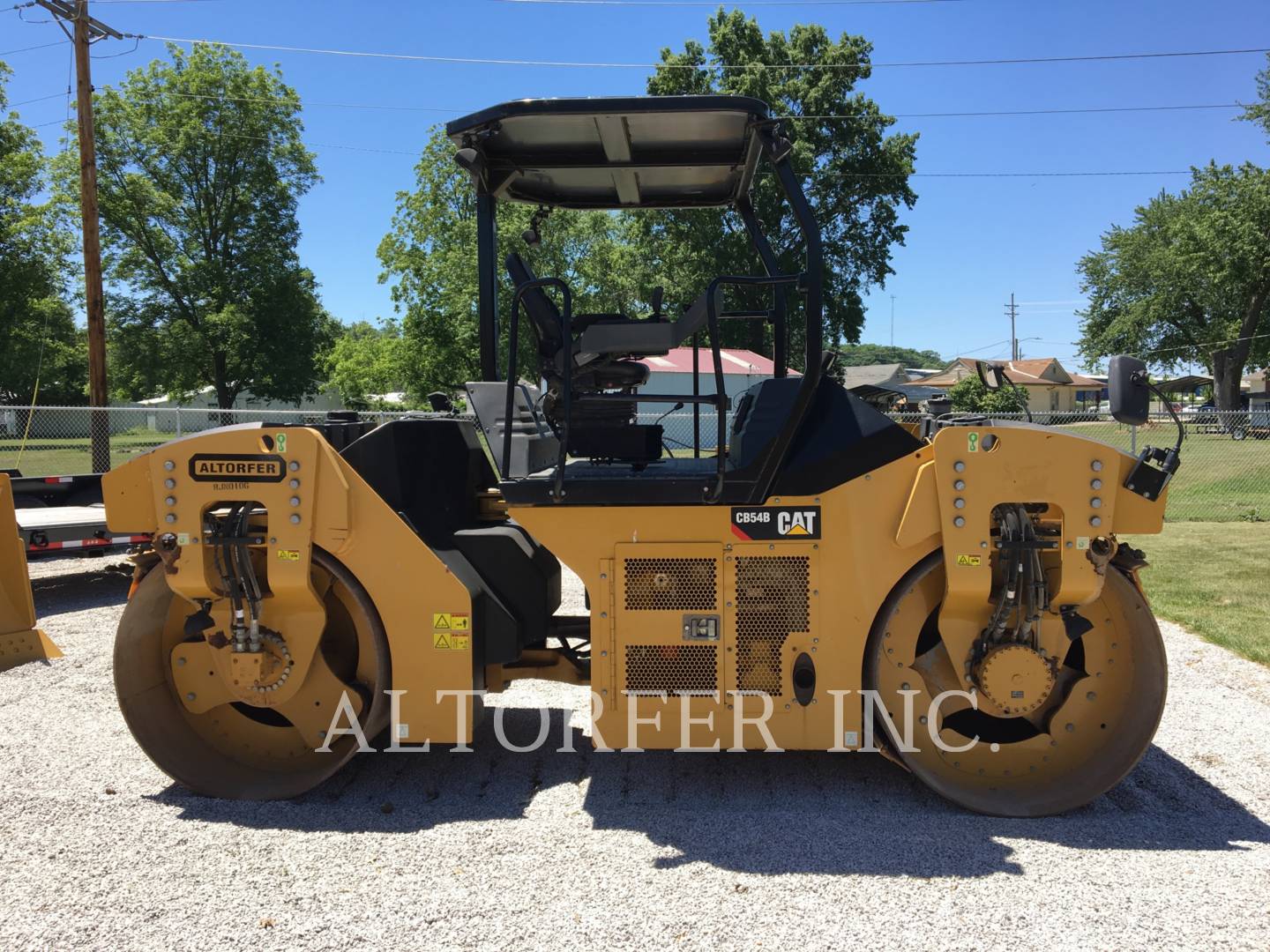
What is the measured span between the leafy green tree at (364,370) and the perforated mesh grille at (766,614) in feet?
120

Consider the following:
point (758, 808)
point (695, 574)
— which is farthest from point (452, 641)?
point (758, 808)

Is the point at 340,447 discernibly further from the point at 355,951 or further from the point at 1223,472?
the point at 1223,472

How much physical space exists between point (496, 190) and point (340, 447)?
151 cm

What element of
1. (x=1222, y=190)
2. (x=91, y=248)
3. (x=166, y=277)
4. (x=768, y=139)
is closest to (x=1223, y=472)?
(x=768, y=139)

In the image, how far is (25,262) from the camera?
31578 millimetres

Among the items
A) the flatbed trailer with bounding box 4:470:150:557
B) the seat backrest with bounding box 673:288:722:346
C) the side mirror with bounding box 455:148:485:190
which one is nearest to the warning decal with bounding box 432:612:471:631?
the seat backrest with bounding box 673:288:722:346

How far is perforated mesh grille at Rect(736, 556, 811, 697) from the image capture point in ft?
12.4

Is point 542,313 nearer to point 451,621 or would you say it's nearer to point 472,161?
point 472,161

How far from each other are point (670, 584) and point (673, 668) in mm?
362

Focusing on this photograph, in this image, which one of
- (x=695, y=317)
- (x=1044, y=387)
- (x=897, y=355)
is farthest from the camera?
(x=897, y=355)

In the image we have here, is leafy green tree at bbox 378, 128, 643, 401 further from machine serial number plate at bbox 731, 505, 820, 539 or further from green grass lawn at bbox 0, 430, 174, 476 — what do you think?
machine serial number plate at bbox 731, 505, 820, 539

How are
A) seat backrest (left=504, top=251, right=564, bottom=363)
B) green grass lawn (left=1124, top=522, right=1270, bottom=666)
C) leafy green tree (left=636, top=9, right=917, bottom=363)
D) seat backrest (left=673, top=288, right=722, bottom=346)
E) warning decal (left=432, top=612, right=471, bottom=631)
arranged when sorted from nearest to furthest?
seat backrest (left=673, top=288, right=722, bottom=346) < warning decal (left=432, top=612, right=471, bottom=631) < seat backrest (left=504, top=251, right=564, bottom=363) < green grass lawn (left=1124, top=522, right=1270, bottom=666) < leafy green tree (left=636, top=9, right=917, bottom=363)

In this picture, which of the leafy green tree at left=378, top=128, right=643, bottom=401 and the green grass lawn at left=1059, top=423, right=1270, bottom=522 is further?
the leafy green tree at left=378, top=128, right=643, bottom=401

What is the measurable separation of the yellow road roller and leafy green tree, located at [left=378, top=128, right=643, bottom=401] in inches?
1139
